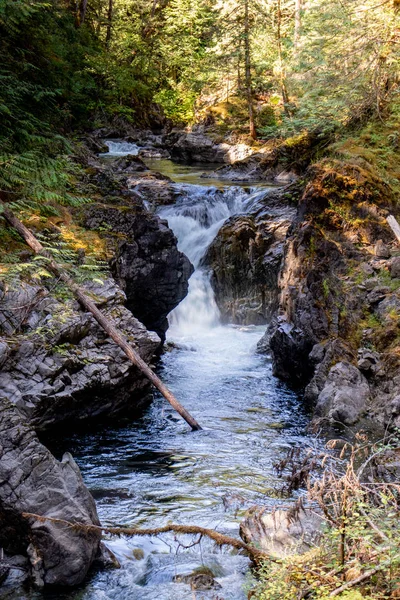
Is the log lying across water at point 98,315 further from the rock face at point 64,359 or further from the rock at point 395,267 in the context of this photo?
the rock at point 395,267

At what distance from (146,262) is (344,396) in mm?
5788

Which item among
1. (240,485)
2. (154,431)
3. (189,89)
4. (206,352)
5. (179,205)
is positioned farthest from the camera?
(189,89)

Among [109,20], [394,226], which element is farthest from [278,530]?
[109,20]

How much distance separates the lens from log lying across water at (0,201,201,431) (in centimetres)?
848

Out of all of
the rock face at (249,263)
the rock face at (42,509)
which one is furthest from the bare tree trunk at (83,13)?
the rock face at (42,509)

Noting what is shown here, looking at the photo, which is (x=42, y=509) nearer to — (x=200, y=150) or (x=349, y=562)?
(x=349, y=562)

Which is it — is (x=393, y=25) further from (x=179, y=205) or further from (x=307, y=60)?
(x=179, y=205)

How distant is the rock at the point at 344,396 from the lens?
27.6ft

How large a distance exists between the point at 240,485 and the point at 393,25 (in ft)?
33.7

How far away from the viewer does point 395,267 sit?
943 centimetres

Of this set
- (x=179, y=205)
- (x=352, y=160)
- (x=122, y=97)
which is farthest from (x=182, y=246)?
(x=122, y=97)

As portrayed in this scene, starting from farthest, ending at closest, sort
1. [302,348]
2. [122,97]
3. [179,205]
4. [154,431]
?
[122,97] → [179,205] → [302,348] → [154,431]

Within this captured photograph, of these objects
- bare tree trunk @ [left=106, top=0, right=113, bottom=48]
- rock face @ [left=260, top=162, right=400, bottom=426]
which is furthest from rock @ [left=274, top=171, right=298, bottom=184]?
bare tree trunk @ [left=106, top=0, right=113, bottom=48]

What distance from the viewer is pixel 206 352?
13656 mm
